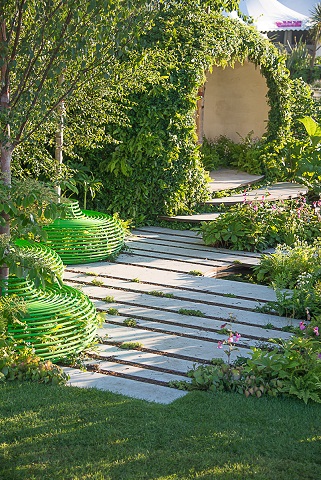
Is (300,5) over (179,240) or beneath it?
over

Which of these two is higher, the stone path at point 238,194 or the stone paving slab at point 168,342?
the stone path at point 238,194

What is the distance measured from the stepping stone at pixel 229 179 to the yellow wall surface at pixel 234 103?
5.12 feet

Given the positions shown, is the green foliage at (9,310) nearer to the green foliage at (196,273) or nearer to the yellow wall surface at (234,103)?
the green foliage at (196,273)

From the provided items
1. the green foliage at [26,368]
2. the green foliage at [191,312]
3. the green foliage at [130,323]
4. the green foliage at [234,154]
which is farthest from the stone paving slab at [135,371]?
the green foliage at [234,154]

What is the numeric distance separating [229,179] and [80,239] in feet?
18.4

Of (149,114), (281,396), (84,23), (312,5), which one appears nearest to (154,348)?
(281,396)

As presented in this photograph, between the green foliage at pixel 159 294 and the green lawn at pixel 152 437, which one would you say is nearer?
the green lawn at pixel 152 437

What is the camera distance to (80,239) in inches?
331

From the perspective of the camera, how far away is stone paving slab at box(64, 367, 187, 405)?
16.5 ft

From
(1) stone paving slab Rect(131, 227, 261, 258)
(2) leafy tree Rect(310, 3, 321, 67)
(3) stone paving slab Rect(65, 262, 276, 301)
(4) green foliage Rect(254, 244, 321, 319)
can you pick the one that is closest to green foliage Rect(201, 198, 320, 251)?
(1) stone paving slab Rect(131, 227, 261, 258)

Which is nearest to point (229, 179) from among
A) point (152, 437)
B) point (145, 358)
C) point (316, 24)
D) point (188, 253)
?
point (188, 253)

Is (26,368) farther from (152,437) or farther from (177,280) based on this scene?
(177,280)

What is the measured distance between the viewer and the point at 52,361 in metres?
5.51

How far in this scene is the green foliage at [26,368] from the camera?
16.7ft
